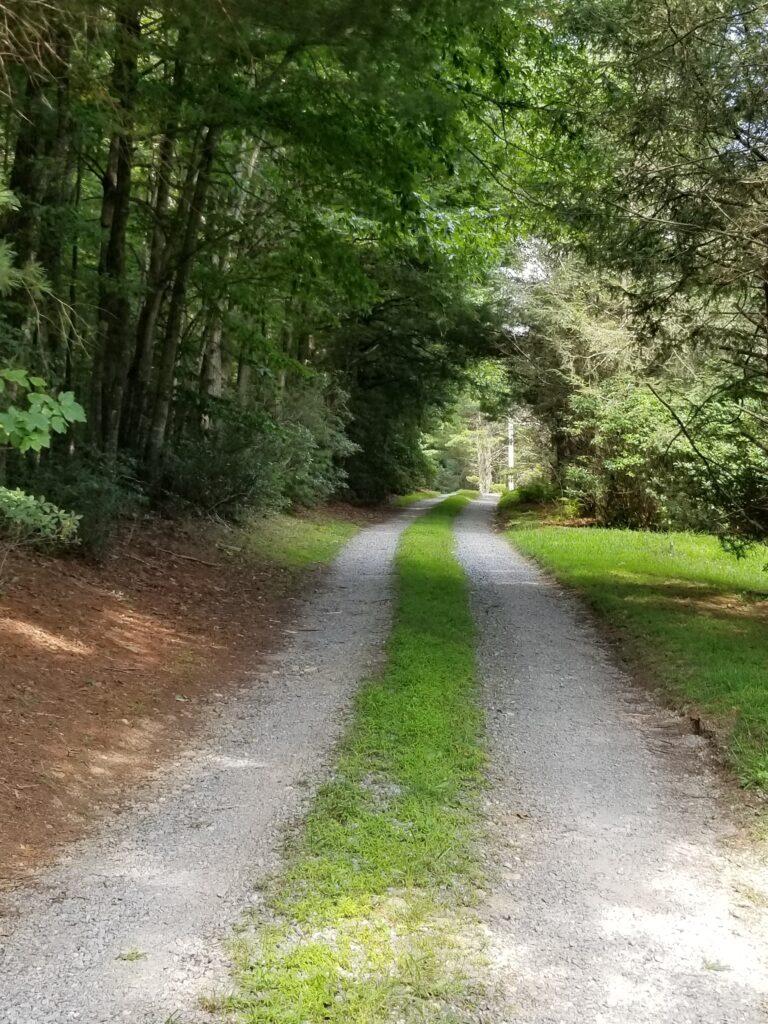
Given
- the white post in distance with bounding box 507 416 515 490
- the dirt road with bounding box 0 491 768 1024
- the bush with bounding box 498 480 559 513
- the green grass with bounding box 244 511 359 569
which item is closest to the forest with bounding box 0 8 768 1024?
the dirt road with bounding box 0 491 768 1024

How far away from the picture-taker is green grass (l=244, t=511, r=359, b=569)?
13.6 metres

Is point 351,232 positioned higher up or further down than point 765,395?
higher up

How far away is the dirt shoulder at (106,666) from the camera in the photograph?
4441 millimetres

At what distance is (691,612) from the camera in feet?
31.6

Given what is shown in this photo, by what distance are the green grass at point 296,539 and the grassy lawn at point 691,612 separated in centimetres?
447

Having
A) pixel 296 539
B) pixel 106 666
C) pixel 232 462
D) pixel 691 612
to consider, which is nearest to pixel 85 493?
pixel 106 666

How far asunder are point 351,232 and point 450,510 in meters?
20.0

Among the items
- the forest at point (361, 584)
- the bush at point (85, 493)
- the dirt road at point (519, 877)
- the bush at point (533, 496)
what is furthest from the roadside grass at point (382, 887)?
the bush at point (533, 496)

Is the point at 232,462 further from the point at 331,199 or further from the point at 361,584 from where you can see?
the point at 331,199

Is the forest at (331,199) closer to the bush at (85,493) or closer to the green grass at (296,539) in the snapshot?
the bush at (85,493)

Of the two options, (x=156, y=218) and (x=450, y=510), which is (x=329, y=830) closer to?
(x=156, y=218)

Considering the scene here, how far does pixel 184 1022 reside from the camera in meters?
2.64

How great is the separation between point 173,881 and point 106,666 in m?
3.36

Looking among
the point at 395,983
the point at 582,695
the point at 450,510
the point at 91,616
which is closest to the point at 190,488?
the point at 91,616
